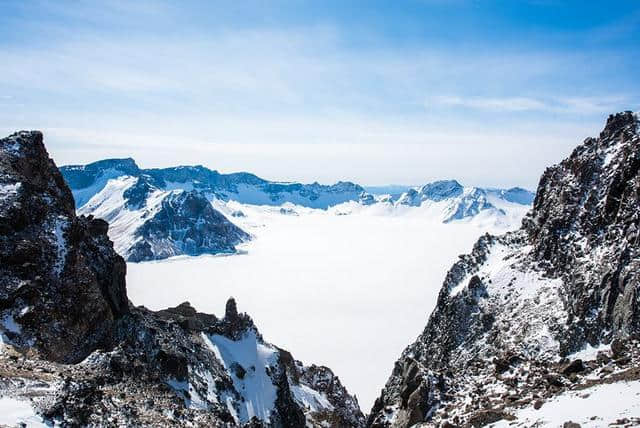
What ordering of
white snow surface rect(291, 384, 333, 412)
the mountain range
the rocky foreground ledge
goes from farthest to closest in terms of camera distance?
white snow surface rect(291, 384, 333, 412), the mountain range, the rocky foreground ledge

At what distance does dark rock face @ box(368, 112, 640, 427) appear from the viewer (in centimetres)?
→ 3503

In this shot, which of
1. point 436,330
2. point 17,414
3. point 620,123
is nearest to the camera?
point 17,414

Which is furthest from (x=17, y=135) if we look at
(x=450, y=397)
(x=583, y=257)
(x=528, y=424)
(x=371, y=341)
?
(x=371, y=341)

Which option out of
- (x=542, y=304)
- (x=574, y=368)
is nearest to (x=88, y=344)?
(x=574, y=368)

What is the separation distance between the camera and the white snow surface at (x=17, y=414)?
1933 cm

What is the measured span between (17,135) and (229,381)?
41.6m

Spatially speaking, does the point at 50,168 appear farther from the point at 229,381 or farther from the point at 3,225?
the point at 229,381

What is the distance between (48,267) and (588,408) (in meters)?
44.2

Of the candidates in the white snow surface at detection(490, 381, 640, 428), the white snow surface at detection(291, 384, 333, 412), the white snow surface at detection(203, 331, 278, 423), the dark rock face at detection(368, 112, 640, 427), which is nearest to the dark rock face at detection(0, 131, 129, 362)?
the white snow surface at detection(203, 331, 278, 423)

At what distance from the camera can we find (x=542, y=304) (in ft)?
163

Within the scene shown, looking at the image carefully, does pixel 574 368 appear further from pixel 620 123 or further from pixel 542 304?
pixel 620 123

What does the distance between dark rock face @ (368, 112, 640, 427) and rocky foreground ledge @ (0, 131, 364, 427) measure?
1954cm

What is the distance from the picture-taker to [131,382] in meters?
33.3

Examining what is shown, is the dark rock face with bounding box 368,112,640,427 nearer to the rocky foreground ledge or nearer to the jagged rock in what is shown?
the jagged rock
